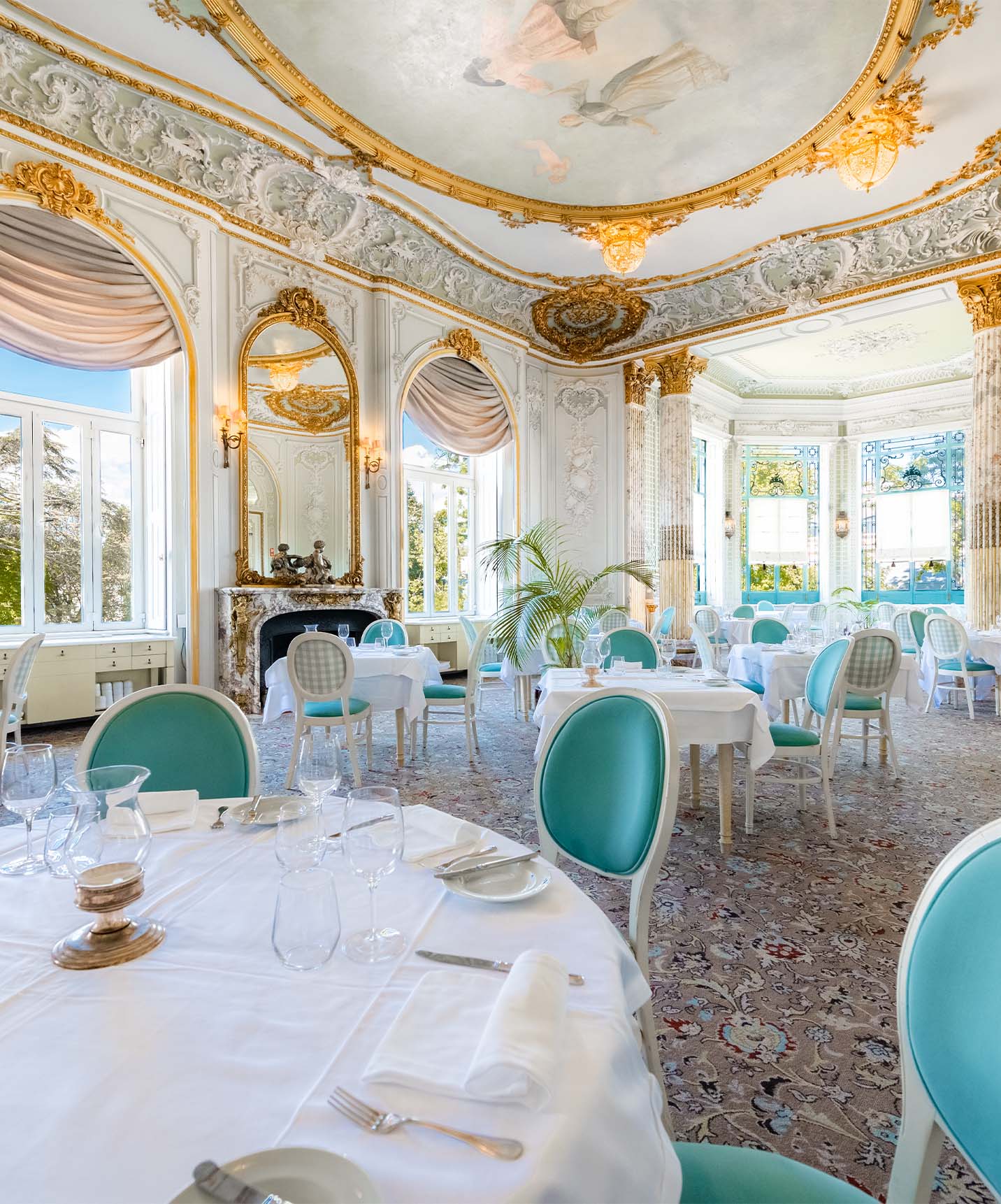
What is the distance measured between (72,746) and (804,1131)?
549 centimetres

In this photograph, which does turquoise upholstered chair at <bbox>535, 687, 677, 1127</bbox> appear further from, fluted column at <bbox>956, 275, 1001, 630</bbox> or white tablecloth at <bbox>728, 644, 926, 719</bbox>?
fluted column at <bbox>956, 275, 1001, 630</bbox>

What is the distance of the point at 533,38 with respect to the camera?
15.8ft

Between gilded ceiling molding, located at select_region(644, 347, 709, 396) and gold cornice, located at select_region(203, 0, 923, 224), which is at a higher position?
gold cornice, located at select_region(203, 0, 923, 224)

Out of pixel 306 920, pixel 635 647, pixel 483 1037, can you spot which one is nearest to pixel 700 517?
pixel 635 647

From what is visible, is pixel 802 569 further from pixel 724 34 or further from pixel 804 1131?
pixel 804 1131

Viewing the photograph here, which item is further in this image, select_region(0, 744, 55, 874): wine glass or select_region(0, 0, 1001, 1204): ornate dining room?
select_region(0, 744, 55, 874): wine glass

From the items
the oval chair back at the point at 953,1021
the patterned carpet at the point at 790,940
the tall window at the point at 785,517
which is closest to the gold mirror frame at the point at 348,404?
the patterned carpet at the point at 790,940

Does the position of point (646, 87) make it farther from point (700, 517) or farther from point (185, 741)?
point (700, 517)

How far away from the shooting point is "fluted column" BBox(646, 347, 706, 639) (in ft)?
32.2

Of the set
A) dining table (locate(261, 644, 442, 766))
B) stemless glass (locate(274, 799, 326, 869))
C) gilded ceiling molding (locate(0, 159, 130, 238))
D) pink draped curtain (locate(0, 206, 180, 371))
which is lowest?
dining table (locate(261, 644, 442, 766))

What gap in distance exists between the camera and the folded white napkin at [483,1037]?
650 millimetres

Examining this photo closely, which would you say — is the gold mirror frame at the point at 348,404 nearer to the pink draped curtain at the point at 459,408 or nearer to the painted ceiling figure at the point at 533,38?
the pink draped curtain at the point at 459,408

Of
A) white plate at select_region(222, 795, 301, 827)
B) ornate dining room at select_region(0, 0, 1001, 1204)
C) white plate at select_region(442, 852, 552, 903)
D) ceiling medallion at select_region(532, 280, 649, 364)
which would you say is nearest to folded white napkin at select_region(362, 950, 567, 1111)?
ornate dining room at select_region(0, 0, 1001, 1204)

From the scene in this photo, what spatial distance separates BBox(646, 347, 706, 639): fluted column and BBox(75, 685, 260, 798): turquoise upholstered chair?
8.44 meters
